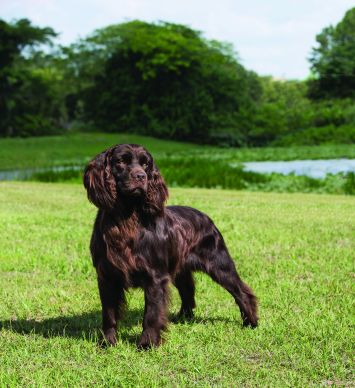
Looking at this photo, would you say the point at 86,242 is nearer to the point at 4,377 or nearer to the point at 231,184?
the point at 4,377

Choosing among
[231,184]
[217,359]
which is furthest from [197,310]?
[231,184]

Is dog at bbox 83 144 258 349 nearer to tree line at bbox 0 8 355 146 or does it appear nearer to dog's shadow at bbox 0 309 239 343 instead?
dog's shadow at bbox 0 309 239 343

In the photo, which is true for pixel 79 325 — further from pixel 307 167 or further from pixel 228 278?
pixel 307 167

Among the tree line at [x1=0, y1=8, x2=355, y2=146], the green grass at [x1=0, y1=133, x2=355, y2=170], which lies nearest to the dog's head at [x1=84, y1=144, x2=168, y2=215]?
the green grass at [x1=0, y1=133, x2=355, y2=170]

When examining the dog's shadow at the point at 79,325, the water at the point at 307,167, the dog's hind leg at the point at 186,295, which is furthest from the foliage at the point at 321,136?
the dog's shadow at the point at 79,325

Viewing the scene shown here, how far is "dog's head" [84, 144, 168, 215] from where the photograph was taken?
13.0 ft

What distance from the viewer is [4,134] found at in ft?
146

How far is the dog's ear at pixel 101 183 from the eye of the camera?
13.1ft

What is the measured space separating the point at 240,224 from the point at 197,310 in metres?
4.71

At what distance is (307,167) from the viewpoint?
23141 mm

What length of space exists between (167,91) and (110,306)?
165 ft

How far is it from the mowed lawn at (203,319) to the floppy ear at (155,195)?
0.78 metres

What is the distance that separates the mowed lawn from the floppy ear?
2.57 feet

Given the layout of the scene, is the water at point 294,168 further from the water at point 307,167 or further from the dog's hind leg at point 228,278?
the dog's hind leg at point 228,278
